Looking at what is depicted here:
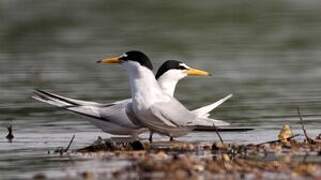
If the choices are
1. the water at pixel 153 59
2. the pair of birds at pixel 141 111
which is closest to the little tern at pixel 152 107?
the pair of birds at pixel 141 111

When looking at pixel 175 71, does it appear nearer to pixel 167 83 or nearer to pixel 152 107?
pixel 167 83

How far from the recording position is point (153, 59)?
19672 mm

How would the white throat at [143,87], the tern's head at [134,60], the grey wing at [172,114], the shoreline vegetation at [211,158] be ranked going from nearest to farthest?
the shoreline vegetation at [211,158] → the grey wing at [172,114] → the white throat at [143,87] → the tern's head at [134,60]

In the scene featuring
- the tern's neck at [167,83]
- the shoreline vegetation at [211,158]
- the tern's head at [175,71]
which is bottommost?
the shoreline vegetation at [211,158]

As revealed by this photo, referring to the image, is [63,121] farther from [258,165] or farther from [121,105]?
[258,165]

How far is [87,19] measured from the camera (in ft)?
80.4

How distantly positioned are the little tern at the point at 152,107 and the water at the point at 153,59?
0.33 metres

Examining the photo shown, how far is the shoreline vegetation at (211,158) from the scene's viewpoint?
977 cm

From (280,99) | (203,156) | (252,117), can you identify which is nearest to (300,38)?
(280,99)

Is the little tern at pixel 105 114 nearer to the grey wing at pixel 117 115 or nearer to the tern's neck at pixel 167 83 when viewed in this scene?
the grey wing at pixel 117 115

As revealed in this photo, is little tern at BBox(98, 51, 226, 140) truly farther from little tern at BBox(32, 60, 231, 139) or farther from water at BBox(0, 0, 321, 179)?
water at BBox(0, 0, 321, 179)

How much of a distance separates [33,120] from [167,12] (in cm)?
1098

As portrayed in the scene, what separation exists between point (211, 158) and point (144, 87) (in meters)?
2.11

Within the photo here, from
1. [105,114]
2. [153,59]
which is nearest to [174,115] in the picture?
[105,114]
